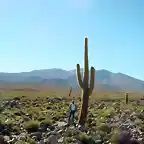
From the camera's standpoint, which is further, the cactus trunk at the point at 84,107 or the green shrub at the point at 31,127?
the cactus trunk at the point at 84,107

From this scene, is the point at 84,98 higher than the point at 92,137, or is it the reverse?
the point at 84,98

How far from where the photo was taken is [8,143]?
677 inches

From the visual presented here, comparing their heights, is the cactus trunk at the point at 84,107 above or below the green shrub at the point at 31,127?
above

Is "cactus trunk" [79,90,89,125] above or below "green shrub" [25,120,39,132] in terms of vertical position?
above

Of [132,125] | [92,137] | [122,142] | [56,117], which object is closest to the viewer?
[122,142]

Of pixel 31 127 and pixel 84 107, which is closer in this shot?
pixel 31 127

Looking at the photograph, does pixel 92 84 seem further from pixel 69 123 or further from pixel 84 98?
pixel 69 123

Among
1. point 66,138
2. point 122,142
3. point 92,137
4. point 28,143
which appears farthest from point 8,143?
point 122,142

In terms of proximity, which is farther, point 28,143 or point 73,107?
point 73,107

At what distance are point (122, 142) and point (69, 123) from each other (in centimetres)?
1187

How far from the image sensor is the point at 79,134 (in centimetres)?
1853

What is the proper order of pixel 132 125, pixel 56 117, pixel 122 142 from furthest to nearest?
1. pixel 56 117
2. pixel 132 125
3. pixel 122 142

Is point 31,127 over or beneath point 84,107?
beneath

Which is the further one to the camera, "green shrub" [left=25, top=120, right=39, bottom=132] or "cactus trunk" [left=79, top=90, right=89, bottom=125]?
"cactus trunk" [left=79, top=90, right=89, bottom=125]
